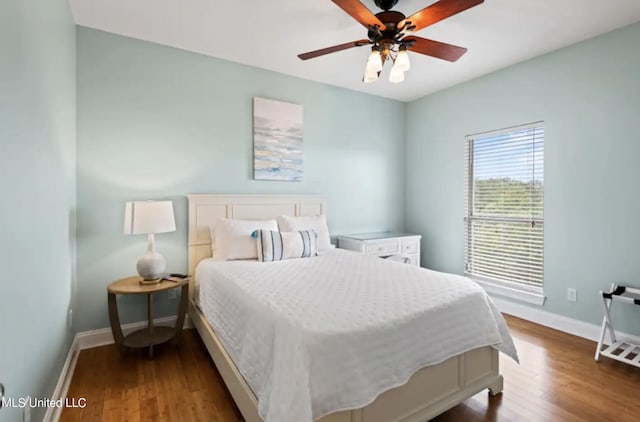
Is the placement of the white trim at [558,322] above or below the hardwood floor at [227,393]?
above

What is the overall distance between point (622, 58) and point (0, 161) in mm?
4145

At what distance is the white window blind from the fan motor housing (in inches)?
81.5

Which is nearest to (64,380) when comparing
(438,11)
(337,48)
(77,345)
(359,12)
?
(77,345)

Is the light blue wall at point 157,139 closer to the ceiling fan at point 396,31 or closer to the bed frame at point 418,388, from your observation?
the bed frame at point 418,388

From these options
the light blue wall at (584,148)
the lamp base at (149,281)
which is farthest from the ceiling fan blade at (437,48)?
the lamp base at (149,281)

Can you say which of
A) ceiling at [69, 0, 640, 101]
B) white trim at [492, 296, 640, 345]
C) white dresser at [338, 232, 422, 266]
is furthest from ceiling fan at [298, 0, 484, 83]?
white trim at [492, 296, 640, 345]

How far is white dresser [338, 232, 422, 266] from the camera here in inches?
152

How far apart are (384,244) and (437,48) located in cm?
232

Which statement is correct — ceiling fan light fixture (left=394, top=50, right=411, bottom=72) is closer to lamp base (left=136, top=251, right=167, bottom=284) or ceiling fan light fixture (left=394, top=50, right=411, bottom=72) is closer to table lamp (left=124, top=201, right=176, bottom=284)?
table lamp (left=124, top=201, right=176, bottom=284)

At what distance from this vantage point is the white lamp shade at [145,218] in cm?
253

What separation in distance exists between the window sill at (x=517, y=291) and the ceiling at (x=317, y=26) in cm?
241

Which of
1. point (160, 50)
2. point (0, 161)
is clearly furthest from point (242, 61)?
point (0, 161)

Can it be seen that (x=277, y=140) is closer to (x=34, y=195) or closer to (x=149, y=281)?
(x=149, y=281)

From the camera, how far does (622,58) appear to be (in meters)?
2.69
